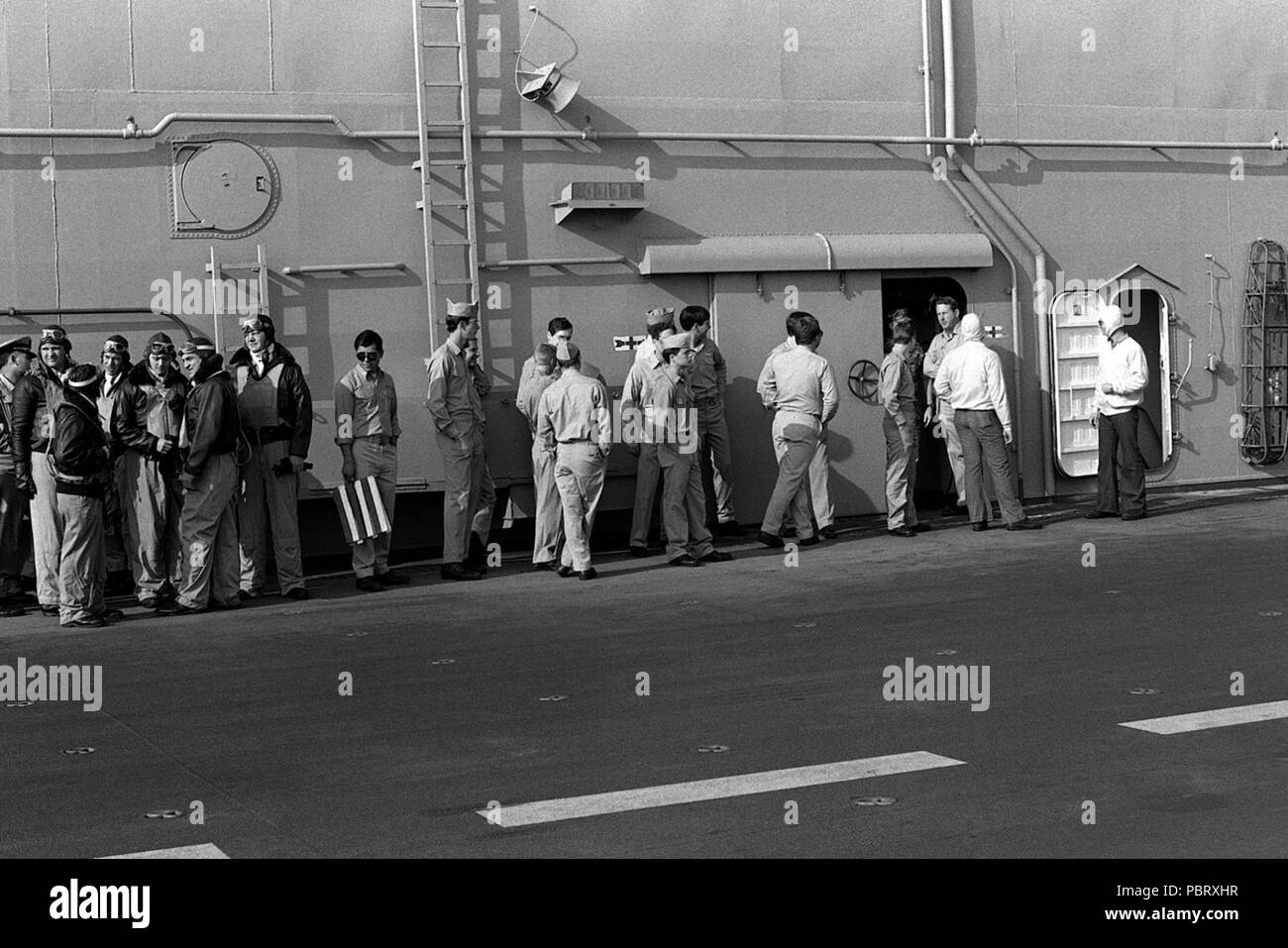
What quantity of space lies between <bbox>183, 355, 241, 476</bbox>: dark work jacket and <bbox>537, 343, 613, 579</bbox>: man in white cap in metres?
2.65

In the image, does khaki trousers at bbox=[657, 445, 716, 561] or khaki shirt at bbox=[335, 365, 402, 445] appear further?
khaki trousers at bbox=[657, 445, 716, 561]

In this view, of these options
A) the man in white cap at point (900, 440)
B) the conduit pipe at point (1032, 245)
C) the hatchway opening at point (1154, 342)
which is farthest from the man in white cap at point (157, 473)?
the hatchway opening at point (1154, 342)

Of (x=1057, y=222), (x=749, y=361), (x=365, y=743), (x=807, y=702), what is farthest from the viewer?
(x=1057, y=222)

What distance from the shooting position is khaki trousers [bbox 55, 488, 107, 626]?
12.0 m

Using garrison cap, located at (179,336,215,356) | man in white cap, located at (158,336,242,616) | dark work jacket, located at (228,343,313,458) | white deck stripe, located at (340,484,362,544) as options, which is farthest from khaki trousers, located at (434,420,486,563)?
garrison cap, located at (179,336,215,356)

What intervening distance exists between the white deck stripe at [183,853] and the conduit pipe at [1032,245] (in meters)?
13.2

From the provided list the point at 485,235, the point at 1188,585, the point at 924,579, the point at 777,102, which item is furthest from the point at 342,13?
the point at 1188,585

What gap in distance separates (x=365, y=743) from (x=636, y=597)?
4854 mm

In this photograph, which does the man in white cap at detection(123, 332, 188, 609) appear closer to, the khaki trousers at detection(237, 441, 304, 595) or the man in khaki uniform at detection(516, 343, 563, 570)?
the khaki trousers at detection(237, 441, 304, 595)

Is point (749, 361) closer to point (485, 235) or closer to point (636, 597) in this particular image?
point (485, 235)

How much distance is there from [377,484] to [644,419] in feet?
7.86

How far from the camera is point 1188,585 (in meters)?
12.0

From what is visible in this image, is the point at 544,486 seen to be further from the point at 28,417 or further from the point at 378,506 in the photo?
the point at 28,417

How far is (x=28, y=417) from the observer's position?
1220 centimetres
